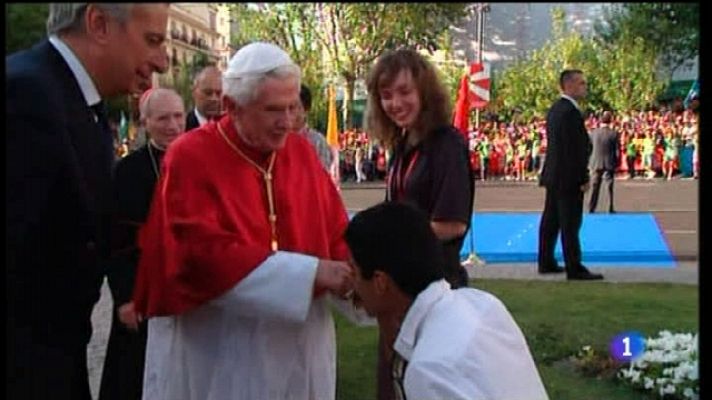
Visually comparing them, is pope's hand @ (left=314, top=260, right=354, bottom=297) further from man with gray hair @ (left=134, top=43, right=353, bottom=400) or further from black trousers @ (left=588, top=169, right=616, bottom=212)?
black trousers @ (left=588, top=169, right=616, bottom=212)

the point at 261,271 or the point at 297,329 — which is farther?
the point at 297,329

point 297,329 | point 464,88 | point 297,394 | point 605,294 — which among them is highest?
point 464,88

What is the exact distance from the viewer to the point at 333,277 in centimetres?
267

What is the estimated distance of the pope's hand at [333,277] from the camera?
8.75 feet

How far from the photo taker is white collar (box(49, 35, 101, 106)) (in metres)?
2.03

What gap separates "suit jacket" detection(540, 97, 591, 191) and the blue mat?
4.22ft

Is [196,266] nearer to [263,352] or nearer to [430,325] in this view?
[263,352]

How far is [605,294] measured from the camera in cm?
795

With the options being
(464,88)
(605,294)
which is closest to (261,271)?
(464,88)

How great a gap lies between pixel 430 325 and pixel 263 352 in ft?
2.92

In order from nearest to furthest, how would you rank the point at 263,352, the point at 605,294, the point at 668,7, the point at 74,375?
the point at 668,7 < the point at 74,375 < the point at 263,352 < the point at 605,294

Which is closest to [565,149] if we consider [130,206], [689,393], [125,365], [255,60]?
[689,393]

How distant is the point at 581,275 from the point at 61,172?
7.31m

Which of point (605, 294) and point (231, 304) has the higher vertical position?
point (231, 304)
